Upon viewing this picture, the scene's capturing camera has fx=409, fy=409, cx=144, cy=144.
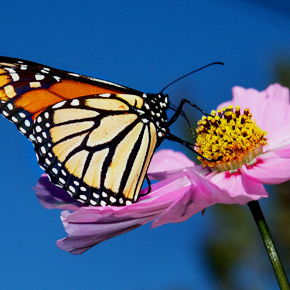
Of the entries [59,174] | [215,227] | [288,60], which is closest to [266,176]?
[59,174]

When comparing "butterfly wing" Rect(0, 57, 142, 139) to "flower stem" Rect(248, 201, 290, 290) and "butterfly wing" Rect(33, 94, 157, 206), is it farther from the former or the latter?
"flower stem" Rect(248, 201, 290, 290)

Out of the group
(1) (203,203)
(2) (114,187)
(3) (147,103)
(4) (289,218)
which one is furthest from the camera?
(4) (289,218)

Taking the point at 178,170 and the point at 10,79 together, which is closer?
the point at 10,79

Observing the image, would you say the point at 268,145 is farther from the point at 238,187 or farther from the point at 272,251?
the point at 272,251

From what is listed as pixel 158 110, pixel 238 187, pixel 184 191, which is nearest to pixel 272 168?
pixel 238 187

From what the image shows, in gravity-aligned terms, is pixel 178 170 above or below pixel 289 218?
above

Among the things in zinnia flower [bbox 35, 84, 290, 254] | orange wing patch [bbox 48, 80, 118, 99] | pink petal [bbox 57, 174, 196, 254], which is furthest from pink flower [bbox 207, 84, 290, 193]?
orange wing patch [bbox 48, 80, 118, 99]

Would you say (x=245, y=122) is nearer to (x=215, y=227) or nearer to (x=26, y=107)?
(x=26, y=107)
